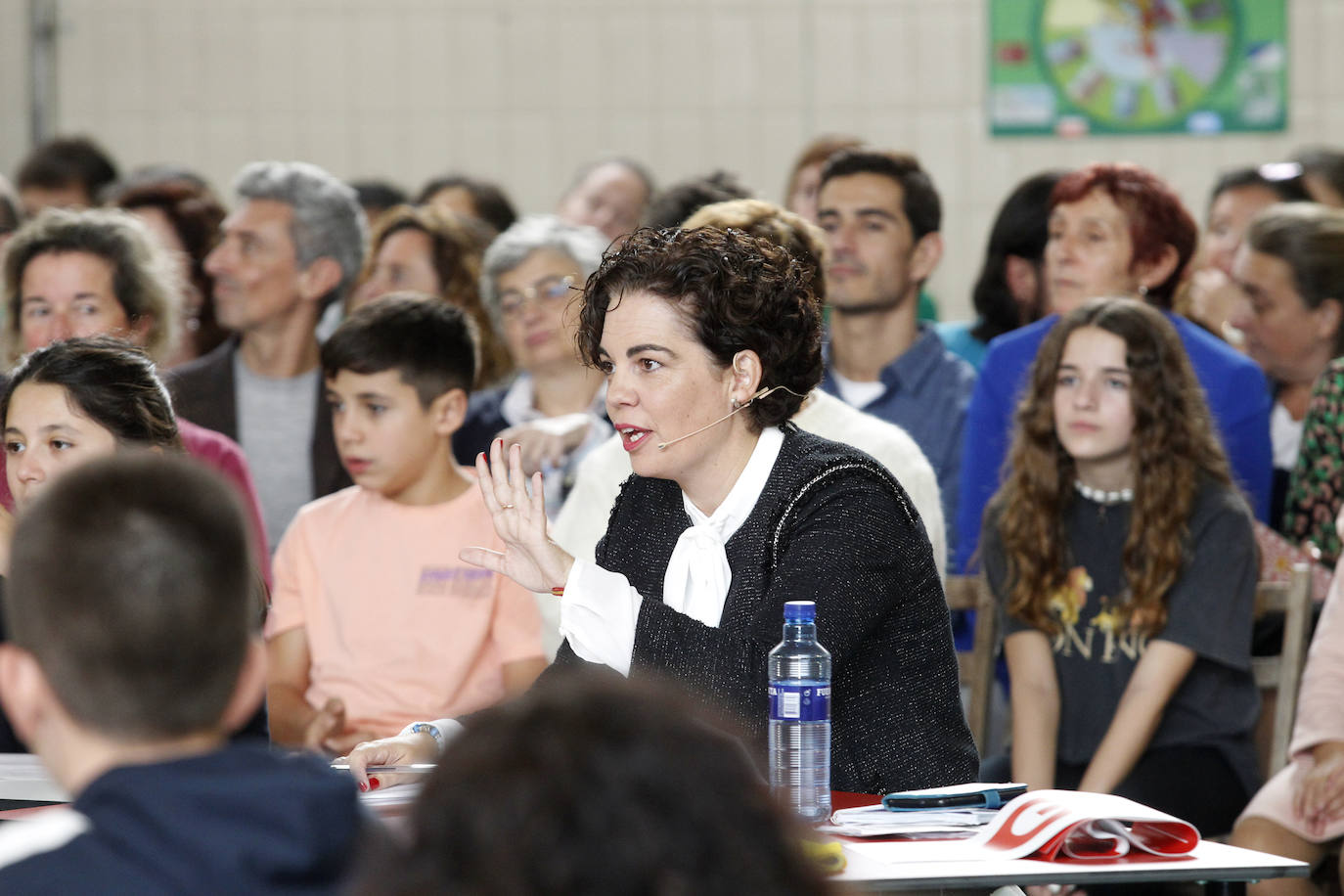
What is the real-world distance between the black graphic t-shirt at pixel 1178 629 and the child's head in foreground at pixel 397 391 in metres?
1.17

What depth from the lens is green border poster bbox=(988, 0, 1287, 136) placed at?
6.00 metres

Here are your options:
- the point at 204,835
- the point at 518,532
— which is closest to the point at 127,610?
the point at 204,835

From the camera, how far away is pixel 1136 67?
6.05m

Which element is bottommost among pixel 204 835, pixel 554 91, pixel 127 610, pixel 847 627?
pixel 847 627

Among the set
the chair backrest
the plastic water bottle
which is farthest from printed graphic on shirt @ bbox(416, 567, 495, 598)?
the chair backrest

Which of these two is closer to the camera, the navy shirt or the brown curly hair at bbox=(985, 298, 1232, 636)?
the brown curly hair at bbox=(985, 298, 1232, 636)

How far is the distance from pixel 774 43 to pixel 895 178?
85.4 inches

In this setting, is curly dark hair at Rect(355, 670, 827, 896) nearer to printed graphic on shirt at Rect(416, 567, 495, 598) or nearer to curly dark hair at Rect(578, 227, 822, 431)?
curly dark hair at Rect(578, 227, 822, 431)

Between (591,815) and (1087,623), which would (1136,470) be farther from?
(591,815)

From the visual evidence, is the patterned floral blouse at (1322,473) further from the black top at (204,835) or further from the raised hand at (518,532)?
the black top at (204,835)

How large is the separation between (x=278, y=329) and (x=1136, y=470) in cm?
218

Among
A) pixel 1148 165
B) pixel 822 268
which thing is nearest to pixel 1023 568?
pixel 822 268

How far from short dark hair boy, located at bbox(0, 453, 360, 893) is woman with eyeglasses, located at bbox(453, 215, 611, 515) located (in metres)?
2.53

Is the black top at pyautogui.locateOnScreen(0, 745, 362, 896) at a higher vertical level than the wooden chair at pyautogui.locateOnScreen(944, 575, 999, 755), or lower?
higher
